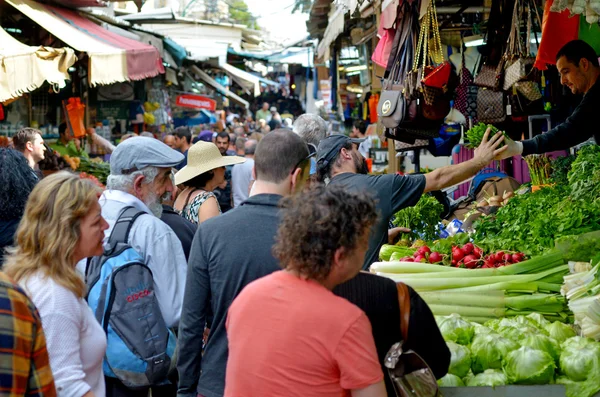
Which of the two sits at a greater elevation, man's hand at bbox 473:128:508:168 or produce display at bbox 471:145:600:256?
man's hand at bbox 473:128:508:168

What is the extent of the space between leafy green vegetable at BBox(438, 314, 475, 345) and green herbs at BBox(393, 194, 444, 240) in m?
2.84

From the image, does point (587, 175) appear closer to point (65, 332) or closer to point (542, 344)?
point (542, 344)

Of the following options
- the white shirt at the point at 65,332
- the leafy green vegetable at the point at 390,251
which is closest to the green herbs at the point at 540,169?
the leafy green vegetable at the point at 390,251

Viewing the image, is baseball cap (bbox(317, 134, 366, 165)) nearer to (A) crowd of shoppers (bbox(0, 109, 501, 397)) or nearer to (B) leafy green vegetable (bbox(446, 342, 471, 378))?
(A) crowd of shoppers (bbox(0, 109, 501, 397))

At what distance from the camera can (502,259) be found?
530 centimetres

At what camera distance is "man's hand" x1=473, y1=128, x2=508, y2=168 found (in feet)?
17.8

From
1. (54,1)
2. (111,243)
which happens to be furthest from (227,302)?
(54,1)

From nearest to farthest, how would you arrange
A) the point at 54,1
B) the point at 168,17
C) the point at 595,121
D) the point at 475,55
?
the point at 595,121 < the point at 475,55 < the point at 54,1 < the point at 168,17

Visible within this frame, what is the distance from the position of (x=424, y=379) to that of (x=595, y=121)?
438cm

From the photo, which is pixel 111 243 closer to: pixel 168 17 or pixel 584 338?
pixel 584 338

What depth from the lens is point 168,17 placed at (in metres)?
25.4

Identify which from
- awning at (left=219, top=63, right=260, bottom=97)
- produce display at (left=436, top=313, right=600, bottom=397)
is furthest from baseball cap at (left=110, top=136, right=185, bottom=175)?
awning at (left=219, top=63, right=260, bottom=97)

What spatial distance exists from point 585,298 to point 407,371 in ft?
5.85

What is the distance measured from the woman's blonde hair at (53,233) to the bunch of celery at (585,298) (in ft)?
7.96
